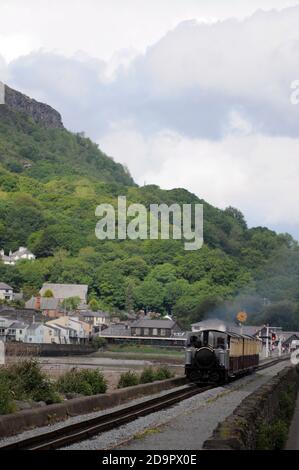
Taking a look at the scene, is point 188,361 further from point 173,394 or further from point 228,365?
point 173,394

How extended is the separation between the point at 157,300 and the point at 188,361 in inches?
6052

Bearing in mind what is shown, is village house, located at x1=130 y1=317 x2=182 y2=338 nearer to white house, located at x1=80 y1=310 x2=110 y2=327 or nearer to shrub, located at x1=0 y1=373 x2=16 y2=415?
white house, located at x1=80 y1=310 x2=110 y2=327

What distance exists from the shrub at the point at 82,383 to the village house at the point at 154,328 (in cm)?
11523

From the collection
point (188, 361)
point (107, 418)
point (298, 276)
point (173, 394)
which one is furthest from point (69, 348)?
point (107, 418)

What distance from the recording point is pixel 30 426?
2038cm

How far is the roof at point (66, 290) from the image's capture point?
638ft

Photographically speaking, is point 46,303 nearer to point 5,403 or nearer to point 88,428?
point 5,403

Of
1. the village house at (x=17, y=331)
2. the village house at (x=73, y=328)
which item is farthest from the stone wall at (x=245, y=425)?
the village house at (x=73, y=328)

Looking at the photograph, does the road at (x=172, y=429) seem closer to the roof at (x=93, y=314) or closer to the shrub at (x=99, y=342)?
the shrub at (x=99, y=342)

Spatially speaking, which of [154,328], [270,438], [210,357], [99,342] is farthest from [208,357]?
[154,328]

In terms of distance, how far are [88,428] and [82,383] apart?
1066 centimetres
